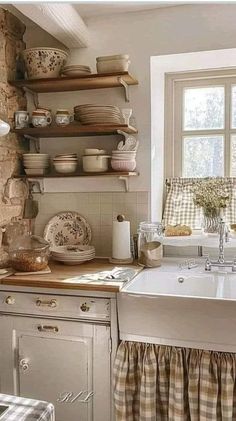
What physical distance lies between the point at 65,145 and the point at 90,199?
1.29 ft

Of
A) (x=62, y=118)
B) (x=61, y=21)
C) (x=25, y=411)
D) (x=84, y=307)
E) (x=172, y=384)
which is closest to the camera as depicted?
(x=25, y=411)

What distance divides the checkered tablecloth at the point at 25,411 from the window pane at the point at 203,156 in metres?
1.90

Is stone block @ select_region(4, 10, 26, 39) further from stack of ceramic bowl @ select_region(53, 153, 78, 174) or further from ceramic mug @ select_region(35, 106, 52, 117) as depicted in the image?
stack of ceramic bowl @ select_region(53, 153, 78, 174)

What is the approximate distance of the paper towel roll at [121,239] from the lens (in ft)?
7.51

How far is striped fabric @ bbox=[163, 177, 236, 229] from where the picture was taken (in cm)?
254

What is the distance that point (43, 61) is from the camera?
7.49 ft

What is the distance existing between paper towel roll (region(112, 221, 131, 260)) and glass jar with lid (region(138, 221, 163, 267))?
0.25ft

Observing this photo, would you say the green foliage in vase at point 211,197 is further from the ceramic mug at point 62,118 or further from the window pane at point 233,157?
the ceramic mug at point 62,118

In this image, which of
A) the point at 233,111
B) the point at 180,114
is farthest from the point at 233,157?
the point at 180,114

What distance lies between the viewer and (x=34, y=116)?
234 cm

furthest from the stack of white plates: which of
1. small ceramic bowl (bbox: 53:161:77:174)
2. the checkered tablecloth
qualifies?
the checkered tablecloth

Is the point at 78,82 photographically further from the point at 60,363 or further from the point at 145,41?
the point at 60,363

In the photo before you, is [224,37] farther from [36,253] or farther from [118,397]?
[118,397]

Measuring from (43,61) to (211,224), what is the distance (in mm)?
1388
